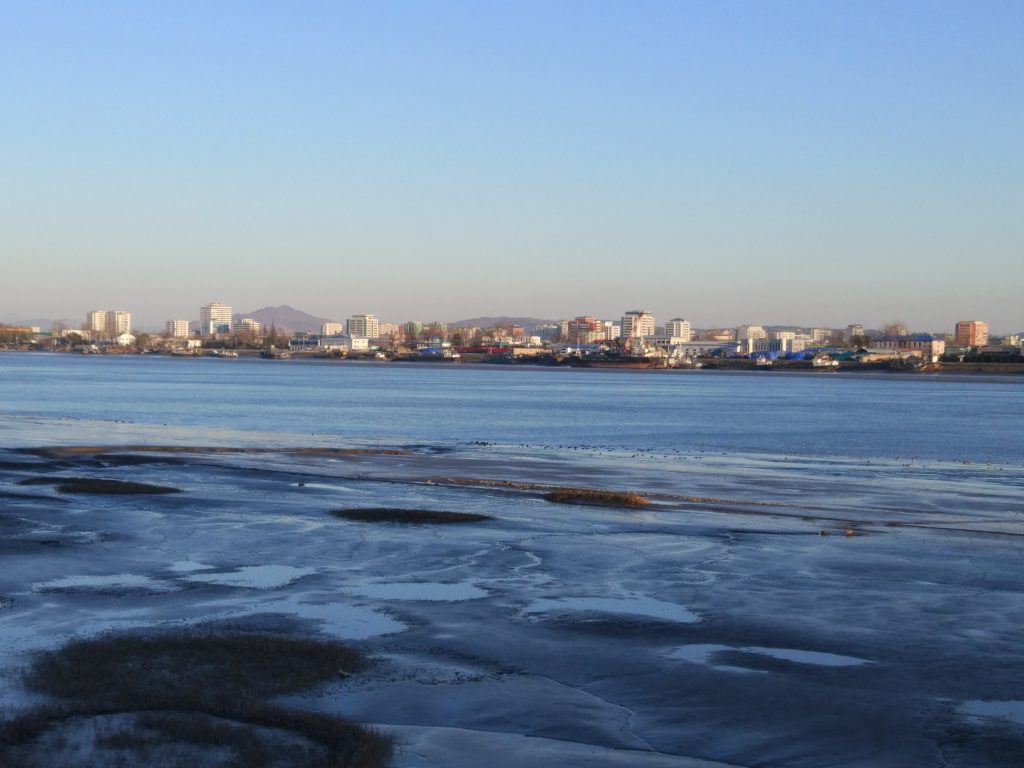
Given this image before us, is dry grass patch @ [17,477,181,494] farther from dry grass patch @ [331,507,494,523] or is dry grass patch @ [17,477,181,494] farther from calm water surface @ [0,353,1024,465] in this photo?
calm water surface @ [0,353,1024,465]

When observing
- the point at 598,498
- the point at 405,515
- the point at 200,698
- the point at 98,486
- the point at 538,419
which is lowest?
the point at 538,419

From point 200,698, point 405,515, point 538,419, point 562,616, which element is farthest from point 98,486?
point 538,419

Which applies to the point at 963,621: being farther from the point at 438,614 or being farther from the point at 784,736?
the point at 438,614

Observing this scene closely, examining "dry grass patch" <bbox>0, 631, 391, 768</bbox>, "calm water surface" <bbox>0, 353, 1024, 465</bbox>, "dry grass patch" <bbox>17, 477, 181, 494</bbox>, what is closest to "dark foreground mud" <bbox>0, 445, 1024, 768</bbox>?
"dry grass patch" <bbox>0, 631, 391, 768</bbox>

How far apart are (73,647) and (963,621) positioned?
30.0 feet

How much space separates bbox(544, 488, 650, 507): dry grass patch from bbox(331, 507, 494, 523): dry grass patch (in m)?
3.10

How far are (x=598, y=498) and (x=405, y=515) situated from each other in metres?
4.89

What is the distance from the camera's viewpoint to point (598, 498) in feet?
76.8

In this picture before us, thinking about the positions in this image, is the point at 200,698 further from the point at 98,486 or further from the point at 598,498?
the point at 98,486

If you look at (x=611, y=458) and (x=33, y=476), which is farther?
(x=611, y=458)

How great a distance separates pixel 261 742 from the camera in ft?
26.9

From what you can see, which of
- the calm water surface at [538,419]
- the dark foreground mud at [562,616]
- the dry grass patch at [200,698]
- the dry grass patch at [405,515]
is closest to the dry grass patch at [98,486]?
the dark foreground mud at [562,616]

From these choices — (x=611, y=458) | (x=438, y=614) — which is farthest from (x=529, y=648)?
(x=611, y=458)

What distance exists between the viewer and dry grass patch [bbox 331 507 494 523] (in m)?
19.7
